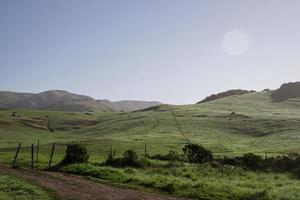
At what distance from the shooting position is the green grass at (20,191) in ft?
85.0

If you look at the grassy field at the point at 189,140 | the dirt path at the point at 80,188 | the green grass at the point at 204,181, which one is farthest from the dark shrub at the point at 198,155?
the dirt path at the point at 80,188

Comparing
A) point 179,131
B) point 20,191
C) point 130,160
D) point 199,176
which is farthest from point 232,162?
point 179,131

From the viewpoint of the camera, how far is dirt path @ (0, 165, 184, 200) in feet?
88.5

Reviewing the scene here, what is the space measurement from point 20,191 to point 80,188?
379 centimetres

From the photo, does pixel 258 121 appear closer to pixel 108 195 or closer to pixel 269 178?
pixel 269 178

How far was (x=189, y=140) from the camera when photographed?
95.8 metres

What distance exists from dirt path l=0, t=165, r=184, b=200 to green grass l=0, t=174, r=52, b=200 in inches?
34.6

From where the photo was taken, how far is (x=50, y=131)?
145375mm

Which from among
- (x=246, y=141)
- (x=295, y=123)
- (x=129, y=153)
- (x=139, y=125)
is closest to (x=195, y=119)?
(x=139, y=125)

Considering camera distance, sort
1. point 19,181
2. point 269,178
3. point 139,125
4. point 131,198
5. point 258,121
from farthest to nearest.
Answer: point 139,125, point 258,121, point 269,178, point 19,181, point 131,198

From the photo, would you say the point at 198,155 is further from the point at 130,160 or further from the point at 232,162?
the point at 130,160

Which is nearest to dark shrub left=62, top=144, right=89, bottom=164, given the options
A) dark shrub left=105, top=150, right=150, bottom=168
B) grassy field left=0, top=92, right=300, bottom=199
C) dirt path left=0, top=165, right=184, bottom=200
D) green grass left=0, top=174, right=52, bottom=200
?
grassy field left=0, top=92, right=300, bottom=199

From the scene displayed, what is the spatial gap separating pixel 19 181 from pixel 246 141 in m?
71.5

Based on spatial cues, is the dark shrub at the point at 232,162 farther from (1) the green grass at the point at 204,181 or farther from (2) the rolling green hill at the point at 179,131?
(2) the rolling green hill at the point at 179,131
